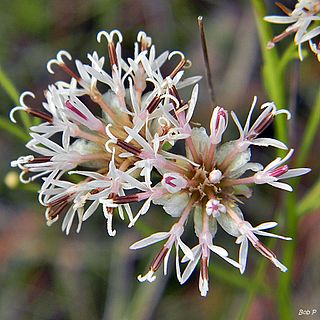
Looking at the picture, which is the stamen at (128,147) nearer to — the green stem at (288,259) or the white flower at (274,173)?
the white flower at (274,173)

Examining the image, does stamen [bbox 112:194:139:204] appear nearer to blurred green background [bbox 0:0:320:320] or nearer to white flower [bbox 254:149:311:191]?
white flower [bbox 254:149:311:191]

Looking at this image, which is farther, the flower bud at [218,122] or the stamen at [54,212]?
the stamen at [54,212]

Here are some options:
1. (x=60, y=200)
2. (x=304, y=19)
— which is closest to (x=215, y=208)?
(x=60, y=200)

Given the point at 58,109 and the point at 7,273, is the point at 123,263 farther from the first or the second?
the point at 58,109

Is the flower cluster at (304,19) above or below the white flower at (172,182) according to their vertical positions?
above

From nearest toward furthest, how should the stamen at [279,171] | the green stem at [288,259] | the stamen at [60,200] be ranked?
the stamen at [279,171], the stamen at [60,200], the green stem at [288,259]

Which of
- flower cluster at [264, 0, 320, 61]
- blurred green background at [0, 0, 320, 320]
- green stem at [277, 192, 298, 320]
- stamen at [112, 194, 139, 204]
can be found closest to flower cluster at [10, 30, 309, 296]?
stamen at [112, 194, 139, 204]

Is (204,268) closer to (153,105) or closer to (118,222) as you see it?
(153,105)

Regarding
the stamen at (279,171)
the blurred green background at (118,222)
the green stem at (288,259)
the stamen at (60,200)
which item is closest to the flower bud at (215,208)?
the stamen at (279,171)
